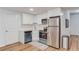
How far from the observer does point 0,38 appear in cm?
153

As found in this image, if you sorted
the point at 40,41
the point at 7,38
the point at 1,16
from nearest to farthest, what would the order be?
the point at 1,16 → the point at 7,38 → the point at 40,41

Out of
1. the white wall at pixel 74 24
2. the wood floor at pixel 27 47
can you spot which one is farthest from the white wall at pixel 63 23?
the wood floor at pixel 27 47

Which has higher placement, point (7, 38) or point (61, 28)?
point (61, 28)

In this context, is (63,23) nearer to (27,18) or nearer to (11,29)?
(27,18)

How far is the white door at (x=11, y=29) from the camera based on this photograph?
62.7 inches

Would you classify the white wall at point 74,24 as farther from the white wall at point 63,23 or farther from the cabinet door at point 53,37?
the cabinet door at point 53,37

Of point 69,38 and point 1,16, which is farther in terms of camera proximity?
point 69,38

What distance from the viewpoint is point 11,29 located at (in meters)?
1.63

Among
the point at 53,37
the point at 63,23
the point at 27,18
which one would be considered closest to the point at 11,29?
the point at 27,18

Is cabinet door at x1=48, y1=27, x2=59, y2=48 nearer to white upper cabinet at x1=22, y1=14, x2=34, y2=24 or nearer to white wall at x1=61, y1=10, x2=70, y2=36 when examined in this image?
white wall at x1=61, y1=10, x2=70, y2=36

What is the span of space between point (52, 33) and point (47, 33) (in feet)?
0.36
